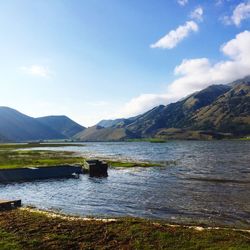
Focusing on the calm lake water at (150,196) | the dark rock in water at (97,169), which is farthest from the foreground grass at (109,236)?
the dark rock in water at (97,169)

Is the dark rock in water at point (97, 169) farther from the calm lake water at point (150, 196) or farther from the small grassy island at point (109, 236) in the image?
the small grassy island at point (109, 236)

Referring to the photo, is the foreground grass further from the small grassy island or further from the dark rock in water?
the dark rock in water

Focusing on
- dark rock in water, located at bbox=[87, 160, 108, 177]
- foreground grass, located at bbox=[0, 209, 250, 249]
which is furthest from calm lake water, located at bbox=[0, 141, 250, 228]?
foreground grass, located at bbox=[0, 209, 250, 249]

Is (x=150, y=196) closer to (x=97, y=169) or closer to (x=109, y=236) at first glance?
(x=109, y=236)

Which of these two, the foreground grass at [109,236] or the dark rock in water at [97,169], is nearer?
the foreground grass at [109,236]

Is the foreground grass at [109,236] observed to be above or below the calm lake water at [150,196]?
above

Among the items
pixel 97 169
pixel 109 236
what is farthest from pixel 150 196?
pixel 97 169

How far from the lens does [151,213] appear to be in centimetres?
3897

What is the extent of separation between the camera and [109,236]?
81.8 feet

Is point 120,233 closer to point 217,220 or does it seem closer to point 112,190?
point 217,220

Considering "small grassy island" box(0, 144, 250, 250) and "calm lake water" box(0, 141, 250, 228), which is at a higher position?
"small grassy island" box(0, 144, 250, 250)

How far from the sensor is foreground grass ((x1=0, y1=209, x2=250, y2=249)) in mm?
22797

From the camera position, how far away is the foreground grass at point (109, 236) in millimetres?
22797

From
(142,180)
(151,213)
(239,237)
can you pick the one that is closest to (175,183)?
(142,180)
